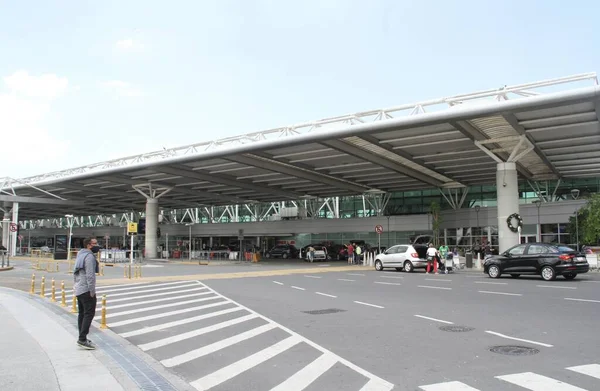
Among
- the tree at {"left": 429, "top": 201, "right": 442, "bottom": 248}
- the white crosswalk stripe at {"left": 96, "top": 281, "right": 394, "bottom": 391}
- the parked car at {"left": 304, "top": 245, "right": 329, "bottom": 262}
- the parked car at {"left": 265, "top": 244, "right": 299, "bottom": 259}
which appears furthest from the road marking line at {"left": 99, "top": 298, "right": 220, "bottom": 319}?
the parked car at {"left": 265, "top": 244, "right": 299, "bottom": 259}

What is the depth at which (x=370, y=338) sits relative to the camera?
9.55 meters

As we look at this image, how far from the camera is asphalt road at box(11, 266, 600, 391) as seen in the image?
6758 mm

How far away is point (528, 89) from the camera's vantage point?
2312 cm

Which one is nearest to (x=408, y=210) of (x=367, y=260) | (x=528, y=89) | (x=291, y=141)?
(x=367, y=260)

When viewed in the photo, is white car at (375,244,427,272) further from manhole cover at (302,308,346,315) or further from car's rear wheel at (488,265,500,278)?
manhole cover at (302,308,346,315)

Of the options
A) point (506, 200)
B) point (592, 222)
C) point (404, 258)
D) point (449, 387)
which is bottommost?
point (449, 387)

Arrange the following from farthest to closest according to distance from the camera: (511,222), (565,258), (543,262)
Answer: (511,222) < (543,262) < (565,258)

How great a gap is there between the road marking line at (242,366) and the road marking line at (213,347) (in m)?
0.81

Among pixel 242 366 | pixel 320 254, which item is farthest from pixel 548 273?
pixel 320 254

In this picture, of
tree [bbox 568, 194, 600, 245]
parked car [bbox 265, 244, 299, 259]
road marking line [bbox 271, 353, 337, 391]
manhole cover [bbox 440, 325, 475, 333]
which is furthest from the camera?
parked car [bbox 265, 244, 299, 259]

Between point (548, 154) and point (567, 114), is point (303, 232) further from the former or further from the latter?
point (567, 114)

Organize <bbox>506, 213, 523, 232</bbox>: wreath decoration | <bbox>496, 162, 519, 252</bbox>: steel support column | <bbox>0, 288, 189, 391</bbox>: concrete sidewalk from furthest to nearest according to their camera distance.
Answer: <bbox>496, 162, 519, 252</bbox>: steel support column
<bbox>506, 213, 523, 232</bbox>: wreath decoration
<bbox>0, 288, 189, 391</bbox>: concrete sidewalk

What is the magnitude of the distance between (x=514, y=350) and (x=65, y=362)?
6935 millimetres

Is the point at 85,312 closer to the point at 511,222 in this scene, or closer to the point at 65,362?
the point at 65,362
